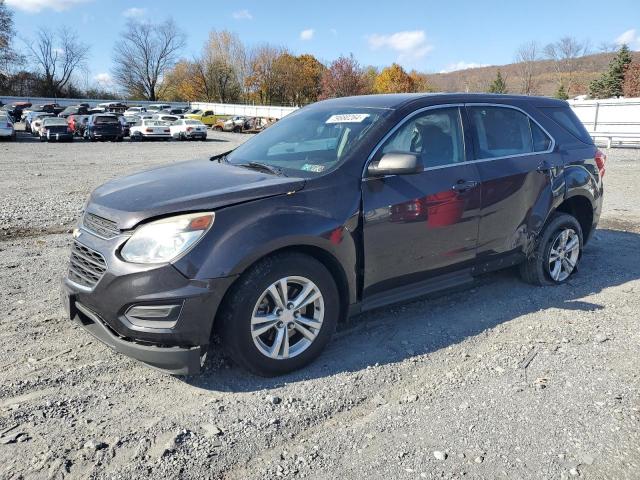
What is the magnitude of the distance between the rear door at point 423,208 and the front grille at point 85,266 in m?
1.76

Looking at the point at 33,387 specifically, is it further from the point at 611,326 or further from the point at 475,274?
the point at 611,326

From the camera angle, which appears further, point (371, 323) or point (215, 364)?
point (371, 323)

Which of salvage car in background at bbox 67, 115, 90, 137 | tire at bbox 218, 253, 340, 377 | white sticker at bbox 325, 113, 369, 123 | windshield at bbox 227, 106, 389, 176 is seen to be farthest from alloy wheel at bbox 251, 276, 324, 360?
salvage car in background at bbox 67, 115, 90, 137

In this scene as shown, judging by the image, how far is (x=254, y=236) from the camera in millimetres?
3232

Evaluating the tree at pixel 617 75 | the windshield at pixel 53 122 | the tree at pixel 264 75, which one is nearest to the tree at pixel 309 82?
the tree at pixel 264 75

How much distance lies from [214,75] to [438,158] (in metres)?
82.6

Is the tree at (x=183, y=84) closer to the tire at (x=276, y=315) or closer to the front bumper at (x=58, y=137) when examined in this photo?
the front bumper at (x=58, y=137)

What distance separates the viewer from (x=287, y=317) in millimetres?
3459

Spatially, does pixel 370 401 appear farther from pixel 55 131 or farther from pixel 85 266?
pixel 55 131

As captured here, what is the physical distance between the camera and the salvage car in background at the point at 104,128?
31.4 m

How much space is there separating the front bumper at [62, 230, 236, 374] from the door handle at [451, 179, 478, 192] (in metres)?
2.04

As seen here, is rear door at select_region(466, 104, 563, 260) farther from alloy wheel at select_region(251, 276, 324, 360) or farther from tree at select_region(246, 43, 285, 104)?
tree at select_region(246, 43, 285, 104)

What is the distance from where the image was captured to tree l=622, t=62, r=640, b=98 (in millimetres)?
53281

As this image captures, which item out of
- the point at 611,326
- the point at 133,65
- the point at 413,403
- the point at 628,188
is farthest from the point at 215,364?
the point at 133,65
